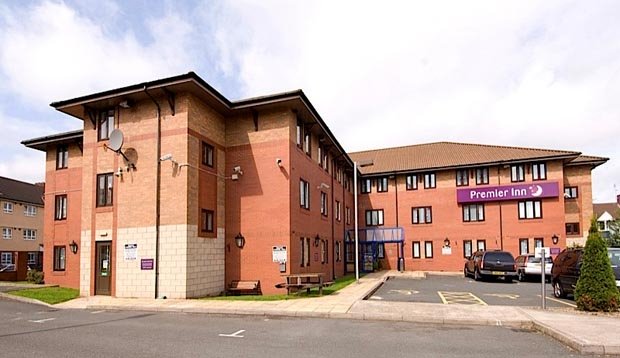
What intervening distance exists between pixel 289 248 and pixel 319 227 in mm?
5085

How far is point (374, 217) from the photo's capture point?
3609cm

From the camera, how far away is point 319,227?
22.8 meters

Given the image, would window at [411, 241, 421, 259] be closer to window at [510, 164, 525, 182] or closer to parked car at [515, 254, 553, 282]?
window at [510, 164, 525, 182]

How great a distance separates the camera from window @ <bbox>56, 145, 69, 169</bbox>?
24297 millimetres

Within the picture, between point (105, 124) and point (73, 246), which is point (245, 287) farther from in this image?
point (73, 246)

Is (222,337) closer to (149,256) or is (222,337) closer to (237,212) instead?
(149,256)

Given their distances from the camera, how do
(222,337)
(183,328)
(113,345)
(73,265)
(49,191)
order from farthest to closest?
(49,191) → (73,265) → (183,328) → (222,337) → (113,345)

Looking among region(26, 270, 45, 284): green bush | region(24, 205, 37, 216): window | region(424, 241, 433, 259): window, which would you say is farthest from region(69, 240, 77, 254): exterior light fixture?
region(424, 241, 433, 259): window

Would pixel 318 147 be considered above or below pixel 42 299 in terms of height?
above

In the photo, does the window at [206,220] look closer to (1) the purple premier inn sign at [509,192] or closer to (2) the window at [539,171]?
(1) the purple premier inn sign at [509,192]

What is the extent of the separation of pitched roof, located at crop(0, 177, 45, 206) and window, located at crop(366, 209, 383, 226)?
95.5ft

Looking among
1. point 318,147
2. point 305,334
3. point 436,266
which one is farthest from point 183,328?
point 436,266

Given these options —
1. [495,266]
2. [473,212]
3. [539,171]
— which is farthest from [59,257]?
[539,171]

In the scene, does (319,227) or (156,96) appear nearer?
(156,96)
